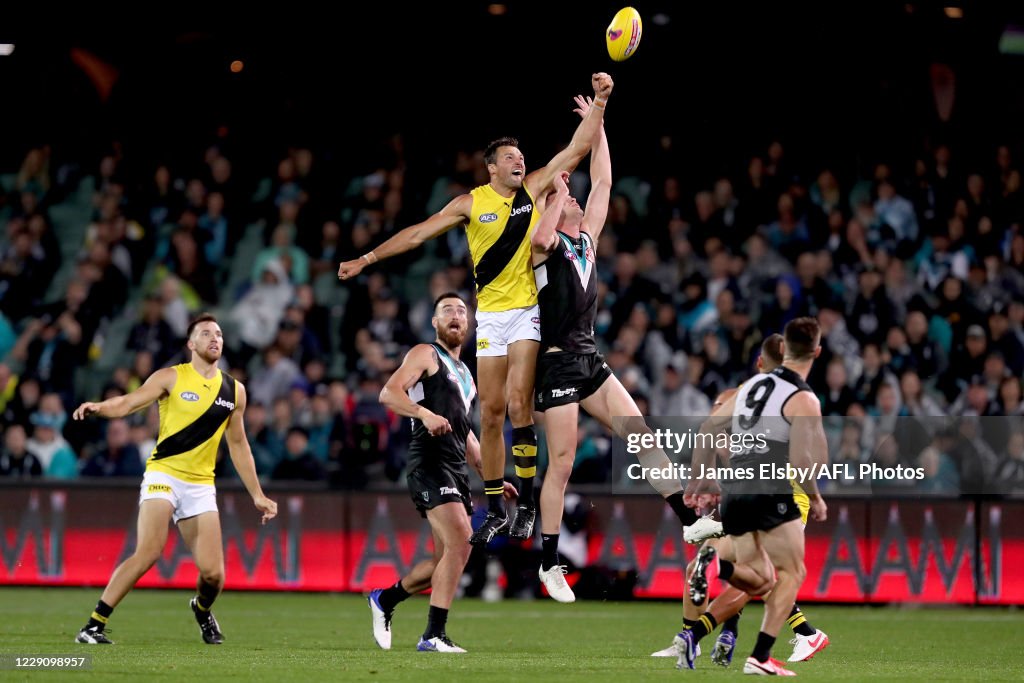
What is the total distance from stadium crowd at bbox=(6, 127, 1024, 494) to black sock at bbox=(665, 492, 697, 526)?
20.4ft

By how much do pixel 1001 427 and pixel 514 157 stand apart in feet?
26.2

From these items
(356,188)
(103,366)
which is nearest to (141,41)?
(356,188)

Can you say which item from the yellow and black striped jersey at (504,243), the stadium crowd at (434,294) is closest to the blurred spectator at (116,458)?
the stadium crowd at (434,294)

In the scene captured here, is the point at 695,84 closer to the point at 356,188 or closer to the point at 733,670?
the point at 356,188

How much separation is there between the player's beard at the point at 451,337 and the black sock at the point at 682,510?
7.92ft

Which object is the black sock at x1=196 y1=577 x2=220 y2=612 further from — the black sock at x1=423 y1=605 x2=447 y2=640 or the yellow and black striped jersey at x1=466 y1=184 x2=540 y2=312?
the yellow and black striped jersey at x1=466 y1=184 x2=540 y2=312

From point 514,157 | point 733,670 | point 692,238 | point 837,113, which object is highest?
point 837,113

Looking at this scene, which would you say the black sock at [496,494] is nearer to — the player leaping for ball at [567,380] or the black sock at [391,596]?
the player leaping for ball at [567,380]

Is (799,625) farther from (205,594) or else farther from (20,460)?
(20,460)

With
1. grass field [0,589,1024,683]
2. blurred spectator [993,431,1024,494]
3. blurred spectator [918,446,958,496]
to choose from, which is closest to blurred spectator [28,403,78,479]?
grass field [0,589,1024,683]

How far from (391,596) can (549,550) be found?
6.58 ft

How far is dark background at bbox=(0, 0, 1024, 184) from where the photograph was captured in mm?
21422

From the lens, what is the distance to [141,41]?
2388 centimetres

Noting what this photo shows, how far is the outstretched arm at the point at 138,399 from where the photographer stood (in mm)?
12281
